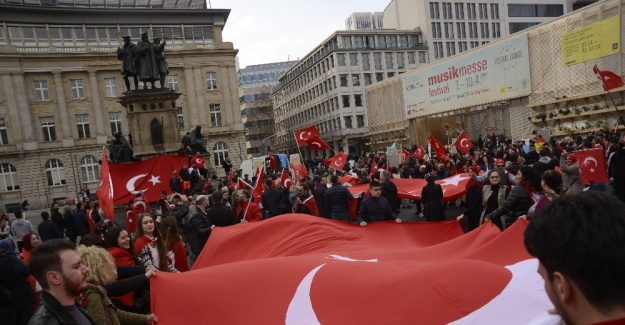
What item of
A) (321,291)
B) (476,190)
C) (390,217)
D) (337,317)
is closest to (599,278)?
(337,317)

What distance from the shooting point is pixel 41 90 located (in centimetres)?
4428

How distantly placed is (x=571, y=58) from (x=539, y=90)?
2.92m

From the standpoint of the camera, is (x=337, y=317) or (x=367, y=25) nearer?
(x=337, y=317)

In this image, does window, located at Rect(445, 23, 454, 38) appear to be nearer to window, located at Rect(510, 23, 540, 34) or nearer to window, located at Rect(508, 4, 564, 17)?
window, located at Rect(508, 4, 564, 17)

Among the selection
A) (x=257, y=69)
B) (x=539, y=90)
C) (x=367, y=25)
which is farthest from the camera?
(x=257, y=69)

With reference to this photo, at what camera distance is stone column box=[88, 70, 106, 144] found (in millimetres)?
45938

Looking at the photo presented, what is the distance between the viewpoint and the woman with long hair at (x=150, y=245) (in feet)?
16.4

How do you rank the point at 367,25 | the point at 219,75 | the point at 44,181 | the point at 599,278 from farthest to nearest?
the point at 367,25
the point at 219,75
the point at 44,181
the point at 599,278

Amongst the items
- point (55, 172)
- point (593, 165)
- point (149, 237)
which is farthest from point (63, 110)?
point (593, 165)

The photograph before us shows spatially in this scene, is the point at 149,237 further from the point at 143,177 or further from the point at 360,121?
the point at 360,121

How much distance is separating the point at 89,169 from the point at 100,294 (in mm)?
48287

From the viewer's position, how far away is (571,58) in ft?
91.8

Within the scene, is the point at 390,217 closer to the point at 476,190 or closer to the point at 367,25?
the point at 476,190

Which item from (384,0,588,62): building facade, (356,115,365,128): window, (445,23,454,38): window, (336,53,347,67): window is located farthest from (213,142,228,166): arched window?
(445,23,454,38): window
